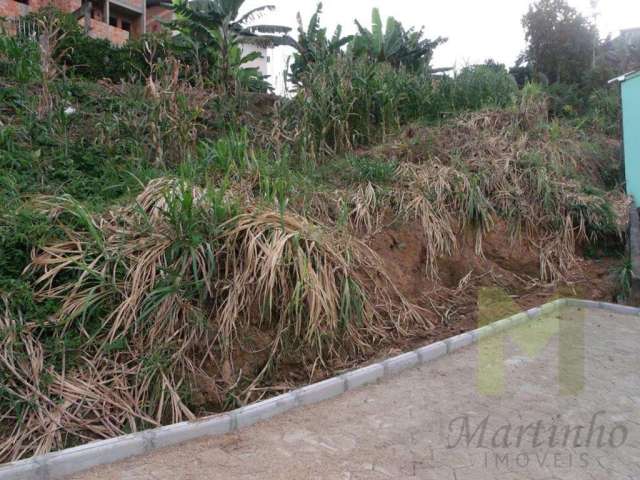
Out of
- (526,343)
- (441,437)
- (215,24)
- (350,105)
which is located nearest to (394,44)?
(215,24)

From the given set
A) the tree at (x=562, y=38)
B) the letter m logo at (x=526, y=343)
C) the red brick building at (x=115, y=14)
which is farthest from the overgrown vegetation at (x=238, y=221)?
the red brick building at (x=115, y=14)

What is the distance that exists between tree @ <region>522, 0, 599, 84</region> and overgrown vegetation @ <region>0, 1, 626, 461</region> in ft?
44.3

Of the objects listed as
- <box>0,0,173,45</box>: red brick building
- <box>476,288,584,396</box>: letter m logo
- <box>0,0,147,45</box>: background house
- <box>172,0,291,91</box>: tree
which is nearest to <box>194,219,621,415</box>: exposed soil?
<box>476,288,584,396</box>: letter m logo

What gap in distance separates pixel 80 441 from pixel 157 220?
1.83 meters

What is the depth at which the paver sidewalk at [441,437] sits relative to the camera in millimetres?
3039

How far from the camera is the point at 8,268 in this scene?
4004 mm

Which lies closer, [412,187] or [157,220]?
[157,220]

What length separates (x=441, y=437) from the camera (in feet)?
11.2

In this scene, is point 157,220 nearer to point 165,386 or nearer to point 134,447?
point 165,386

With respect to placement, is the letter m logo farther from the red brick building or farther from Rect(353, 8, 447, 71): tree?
the red brick building

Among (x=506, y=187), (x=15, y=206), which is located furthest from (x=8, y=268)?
(x=506, y=187)

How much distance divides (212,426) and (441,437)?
1366 mm

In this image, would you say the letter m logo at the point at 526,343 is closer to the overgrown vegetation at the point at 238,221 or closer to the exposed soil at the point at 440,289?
the exposed soil at the point at 440,289

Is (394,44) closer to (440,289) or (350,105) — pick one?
(350,105)
